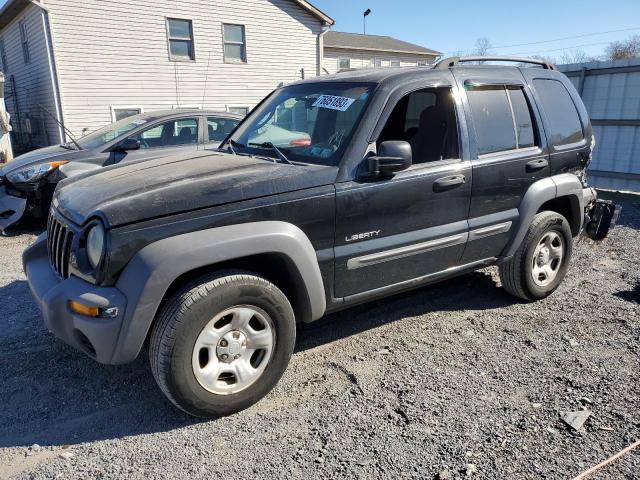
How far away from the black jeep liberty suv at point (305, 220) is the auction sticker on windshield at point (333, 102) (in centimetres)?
2

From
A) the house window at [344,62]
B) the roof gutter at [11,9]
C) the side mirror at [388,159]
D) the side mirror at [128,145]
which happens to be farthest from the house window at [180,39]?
the house window at [344,62]

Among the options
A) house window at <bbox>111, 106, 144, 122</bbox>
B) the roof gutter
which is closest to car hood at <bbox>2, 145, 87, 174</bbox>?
house window at <bbox>111, 106, 144, 122</bbox>

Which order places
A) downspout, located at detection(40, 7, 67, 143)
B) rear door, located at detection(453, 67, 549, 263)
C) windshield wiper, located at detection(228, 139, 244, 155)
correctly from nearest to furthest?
rear door, located at detection(453, 67, 549, 263) < windshield wiper, located at detection(228, 139, 244, 155) < downspout, located at detection(40, 7, 67, 143)

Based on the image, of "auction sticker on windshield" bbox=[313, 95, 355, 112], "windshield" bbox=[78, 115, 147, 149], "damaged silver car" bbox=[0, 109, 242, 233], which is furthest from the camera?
"windshield" bbox=[78, 115, 147, 149]

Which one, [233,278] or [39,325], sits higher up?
[233,278]

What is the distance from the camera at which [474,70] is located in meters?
4.07

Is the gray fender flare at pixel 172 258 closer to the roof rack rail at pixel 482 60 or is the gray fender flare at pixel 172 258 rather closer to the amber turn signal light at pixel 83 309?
the amber turn signal light at pixel 83 309

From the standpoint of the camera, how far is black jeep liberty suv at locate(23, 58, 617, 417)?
272 cm

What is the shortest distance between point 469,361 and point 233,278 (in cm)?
185

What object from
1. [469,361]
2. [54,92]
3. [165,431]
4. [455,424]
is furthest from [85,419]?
[54,92]

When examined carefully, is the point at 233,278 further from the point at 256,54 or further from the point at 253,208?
the point at 256,54

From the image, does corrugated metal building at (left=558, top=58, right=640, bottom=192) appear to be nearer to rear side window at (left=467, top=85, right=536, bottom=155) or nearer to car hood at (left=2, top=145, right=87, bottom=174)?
rear side window at (left=467, top=85, right=536, bottom=155)

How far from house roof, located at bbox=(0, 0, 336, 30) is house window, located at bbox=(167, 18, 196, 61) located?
11.6 feet

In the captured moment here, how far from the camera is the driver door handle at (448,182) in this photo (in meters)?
3.63
